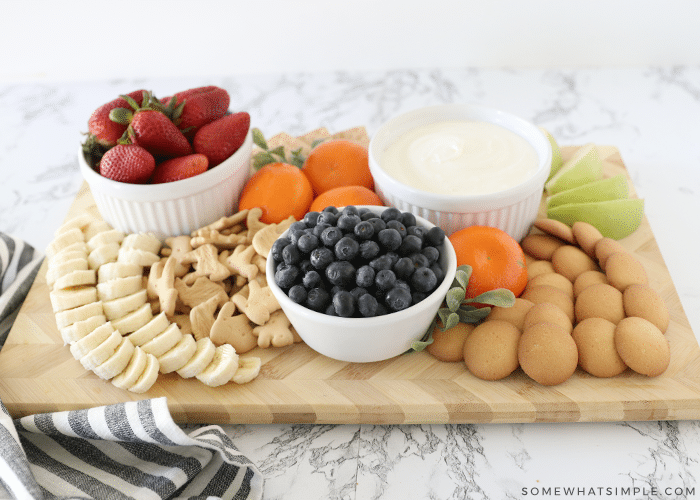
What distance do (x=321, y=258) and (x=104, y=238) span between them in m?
0.51

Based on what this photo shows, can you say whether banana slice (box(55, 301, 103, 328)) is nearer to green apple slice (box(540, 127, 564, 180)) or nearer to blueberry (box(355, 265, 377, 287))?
blueberry (box(355, 265, 377, 287))

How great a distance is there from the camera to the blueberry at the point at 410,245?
1075mm

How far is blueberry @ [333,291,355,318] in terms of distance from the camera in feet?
3.36

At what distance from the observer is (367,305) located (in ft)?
3.37

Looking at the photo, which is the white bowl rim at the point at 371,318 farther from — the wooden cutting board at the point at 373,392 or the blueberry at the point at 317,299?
the wooden cutting board at the point at 373,392

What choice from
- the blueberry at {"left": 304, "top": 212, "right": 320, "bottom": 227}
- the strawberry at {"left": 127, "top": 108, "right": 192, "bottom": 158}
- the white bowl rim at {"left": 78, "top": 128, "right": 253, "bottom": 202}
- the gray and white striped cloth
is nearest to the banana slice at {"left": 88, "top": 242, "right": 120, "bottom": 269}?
the white bowl rim at {"left": 78, "top": 128, "right": 253, "bottom": 202}

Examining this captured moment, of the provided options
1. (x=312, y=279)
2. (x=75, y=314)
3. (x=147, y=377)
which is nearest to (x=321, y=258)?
(x=312, y=279)

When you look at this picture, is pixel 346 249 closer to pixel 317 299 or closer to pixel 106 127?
pixel 317 299

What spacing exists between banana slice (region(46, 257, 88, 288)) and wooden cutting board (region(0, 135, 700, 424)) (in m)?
0.13

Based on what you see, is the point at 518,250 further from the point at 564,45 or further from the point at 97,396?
the point at 564,45

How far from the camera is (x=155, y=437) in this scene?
1006mm

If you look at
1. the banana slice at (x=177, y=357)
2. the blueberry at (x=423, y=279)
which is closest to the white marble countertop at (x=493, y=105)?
the banana slice at (x=177, y=357)

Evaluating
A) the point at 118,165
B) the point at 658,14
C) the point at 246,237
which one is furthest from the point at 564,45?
the point at 118,165

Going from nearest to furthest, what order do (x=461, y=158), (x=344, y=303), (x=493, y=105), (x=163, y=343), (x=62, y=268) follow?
(x=344, y=303)
(x=163, y=343)
(x=62, y=268)
(x=461, y=158)
(x=493, y=105)
